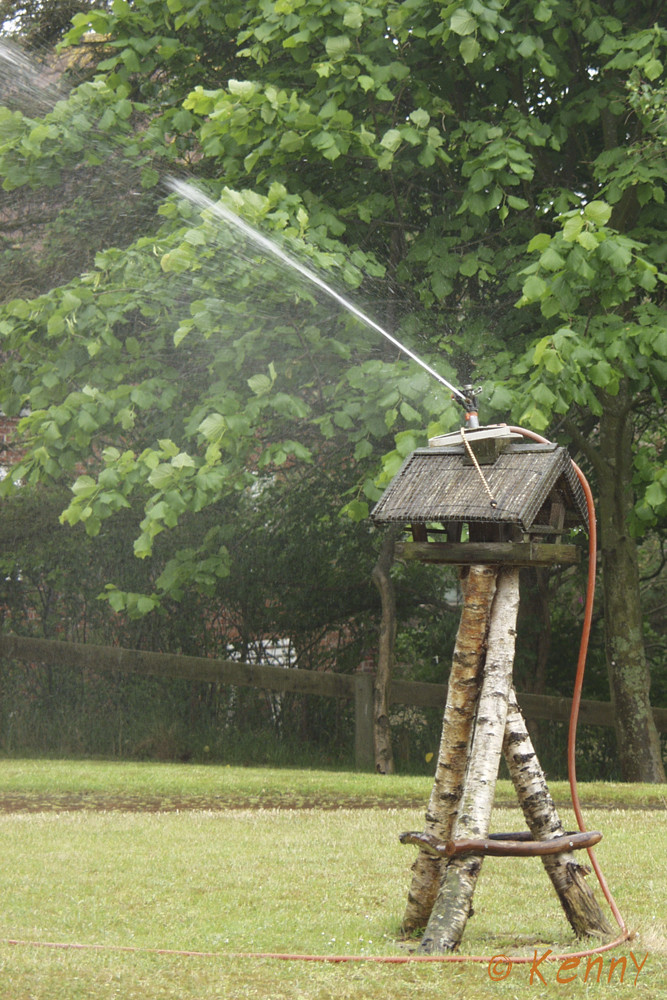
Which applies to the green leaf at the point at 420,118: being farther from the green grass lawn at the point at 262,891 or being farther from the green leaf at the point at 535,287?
the green grass lawn at the point at 262,891

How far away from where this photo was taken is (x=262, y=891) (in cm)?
508

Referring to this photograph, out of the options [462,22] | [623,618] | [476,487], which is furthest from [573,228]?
[623,618]

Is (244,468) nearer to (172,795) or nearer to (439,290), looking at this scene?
(439,290)

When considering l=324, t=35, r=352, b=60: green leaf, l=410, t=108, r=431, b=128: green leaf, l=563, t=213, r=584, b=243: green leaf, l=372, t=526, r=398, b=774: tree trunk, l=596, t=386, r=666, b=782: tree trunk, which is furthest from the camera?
l=372, t=526, r=398, b=774: tree trunk

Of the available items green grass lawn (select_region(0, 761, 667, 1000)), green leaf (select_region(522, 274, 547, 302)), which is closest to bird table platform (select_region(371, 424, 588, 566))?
green grass lawn (select_region(0, 761, 667, 1000))

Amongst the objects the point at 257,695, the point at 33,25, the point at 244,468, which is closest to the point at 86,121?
the point at 244,468

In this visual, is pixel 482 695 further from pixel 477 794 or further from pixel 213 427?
pixel 213 427

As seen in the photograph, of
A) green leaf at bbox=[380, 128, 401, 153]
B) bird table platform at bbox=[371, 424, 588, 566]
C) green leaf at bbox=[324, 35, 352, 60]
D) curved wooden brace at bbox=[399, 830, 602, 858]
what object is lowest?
curved wooden brace at bbox=[399, 830, 602, 858]

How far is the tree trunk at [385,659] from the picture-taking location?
33.3 ft

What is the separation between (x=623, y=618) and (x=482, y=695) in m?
5.68

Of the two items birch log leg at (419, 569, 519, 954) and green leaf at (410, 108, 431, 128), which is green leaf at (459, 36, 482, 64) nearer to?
green leaf at (410, 108, 431, 128)

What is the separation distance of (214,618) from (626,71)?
21.6ft

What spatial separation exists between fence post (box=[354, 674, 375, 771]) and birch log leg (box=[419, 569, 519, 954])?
6.60 metres

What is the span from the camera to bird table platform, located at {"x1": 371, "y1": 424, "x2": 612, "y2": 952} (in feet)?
13.2
